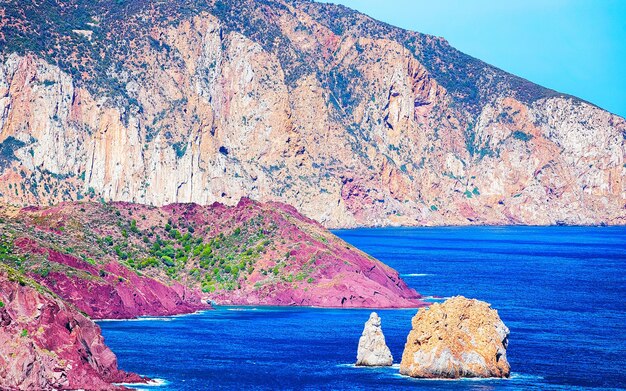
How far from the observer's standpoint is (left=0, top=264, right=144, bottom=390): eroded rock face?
239 feet

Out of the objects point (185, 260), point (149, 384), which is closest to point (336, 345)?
point (149, 384)

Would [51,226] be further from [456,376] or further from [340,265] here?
[456,376]

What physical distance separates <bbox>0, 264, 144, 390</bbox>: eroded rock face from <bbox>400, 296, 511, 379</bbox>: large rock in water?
20108mm

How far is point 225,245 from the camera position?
A: 510ft

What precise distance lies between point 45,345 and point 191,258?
78328mm

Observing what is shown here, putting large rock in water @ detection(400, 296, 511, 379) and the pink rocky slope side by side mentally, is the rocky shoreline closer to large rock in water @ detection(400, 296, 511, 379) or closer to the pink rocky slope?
the pink rocky slope

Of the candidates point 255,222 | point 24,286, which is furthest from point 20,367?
point 255,222

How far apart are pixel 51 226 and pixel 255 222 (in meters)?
27.6

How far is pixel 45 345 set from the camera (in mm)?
75188

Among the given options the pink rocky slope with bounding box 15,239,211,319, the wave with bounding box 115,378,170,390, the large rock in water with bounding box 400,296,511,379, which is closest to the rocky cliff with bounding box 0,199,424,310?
the pink rocky slope with bounding box 15,239,211,319

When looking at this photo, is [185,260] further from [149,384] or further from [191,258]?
[149,384]

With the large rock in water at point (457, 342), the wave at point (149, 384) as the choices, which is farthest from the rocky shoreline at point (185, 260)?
the large rock in water at point (457, 342)

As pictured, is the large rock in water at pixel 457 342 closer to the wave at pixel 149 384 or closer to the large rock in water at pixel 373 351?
the large rock in water at pixel 373 351

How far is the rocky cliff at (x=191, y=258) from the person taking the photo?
124375 mm
